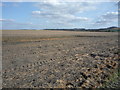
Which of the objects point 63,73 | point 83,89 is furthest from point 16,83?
point 83,89

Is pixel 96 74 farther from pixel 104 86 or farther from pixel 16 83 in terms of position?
pixel 16 83

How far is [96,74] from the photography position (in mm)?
8016

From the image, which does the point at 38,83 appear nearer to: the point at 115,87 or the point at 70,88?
the point at 70,88

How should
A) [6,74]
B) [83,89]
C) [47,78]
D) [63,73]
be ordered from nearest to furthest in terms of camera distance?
[83,89] → [47,78] → [63,73] → [6,74]

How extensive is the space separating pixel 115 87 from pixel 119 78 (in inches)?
42.8

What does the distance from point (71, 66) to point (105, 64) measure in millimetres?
2132

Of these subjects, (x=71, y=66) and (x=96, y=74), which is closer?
(x=96, y=74)

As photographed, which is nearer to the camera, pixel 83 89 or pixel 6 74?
pixel 83 89

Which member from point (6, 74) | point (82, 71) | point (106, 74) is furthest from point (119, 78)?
point (6, 74)

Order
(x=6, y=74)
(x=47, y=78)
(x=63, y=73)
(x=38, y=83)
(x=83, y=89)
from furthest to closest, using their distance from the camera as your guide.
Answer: (x=6, y=74) → (x=63, y=73) → (x=47, y=78) → (x=38, y=83) → (x=83, y=89)

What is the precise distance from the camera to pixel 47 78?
7949 mm

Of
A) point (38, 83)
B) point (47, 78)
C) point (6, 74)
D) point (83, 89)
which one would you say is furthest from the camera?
point (6, 74)

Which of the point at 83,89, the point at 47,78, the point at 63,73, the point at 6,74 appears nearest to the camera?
the point at 83,89

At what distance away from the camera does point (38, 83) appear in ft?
24.2
